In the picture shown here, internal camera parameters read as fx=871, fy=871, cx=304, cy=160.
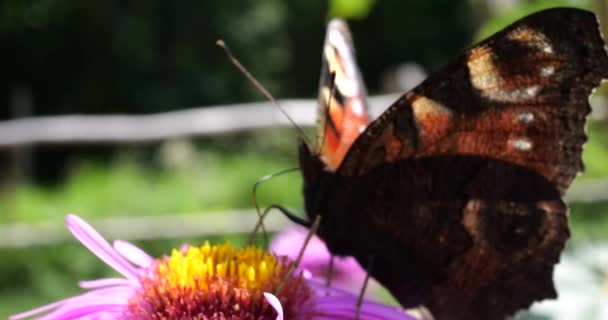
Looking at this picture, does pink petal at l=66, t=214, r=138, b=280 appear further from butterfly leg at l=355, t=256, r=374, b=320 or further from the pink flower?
the pink flower

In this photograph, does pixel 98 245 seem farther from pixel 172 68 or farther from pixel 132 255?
pixel 172 68

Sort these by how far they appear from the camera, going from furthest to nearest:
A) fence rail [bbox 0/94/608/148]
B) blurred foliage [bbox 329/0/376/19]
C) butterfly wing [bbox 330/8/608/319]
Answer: fence rail [bbox 0/94/608/148] → blurred foliage [bbox 329/0/376/19] → butterfly wing [bbox 330/8/608/319]

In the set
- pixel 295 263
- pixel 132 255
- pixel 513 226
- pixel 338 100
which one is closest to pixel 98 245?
pixel 132 255

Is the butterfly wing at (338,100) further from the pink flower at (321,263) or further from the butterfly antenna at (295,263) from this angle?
the pink flower at (321,263)

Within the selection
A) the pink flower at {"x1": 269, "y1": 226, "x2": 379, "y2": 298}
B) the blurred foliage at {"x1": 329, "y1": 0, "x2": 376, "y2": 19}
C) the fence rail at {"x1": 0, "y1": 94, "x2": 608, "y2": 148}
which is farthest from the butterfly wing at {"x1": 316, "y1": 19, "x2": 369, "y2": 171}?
the fence rail at {"x1": 0, "y1": 94, "x2": 608, "y2": 148}

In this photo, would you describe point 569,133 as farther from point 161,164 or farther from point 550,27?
point 161,164

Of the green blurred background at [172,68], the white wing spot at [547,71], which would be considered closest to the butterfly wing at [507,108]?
the white wing spot at [547,71]
